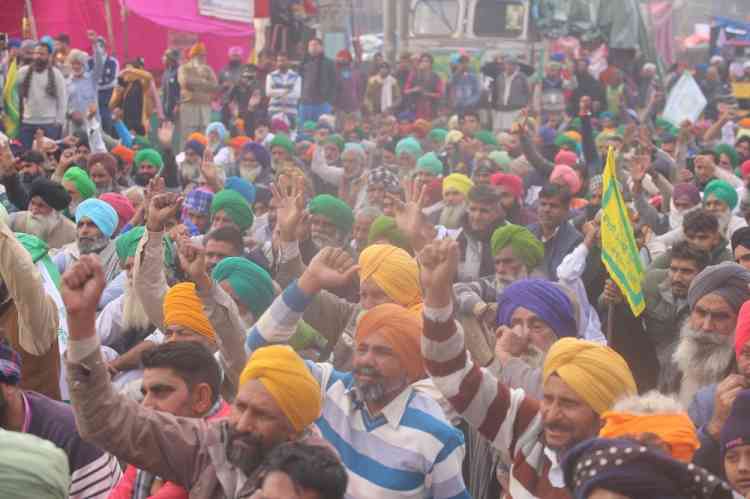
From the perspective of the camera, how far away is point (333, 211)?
354 inches

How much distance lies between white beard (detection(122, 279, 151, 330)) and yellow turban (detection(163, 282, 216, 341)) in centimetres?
99

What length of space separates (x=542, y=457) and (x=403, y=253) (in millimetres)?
1982

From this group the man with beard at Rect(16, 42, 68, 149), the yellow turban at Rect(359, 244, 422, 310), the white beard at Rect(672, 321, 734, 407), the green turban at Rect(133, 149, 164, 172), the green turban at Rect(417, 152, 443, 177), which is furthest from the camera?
the man with beard at Rect(16, 42, 68, 149)

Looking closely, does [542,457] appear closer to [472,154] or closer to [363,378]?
[363,378]

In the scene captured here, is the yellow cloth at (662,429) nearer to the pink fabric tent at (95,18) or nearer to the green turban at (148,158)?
the green turban at (148,158)

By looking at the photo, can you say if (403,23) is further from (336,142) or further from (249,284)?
(249,284)

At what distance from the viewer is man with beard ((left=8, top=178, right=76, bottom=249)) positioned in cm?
919

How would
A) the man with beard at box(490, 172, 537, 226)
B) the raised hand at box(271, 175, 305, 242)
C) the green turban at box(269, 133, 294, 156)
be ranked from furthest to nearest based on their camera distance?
the green turban at box(269, 133, 294, 156), the man with beard at box(490, 172, 537, 226), the raised hand at box(271, 175, 305, 242)

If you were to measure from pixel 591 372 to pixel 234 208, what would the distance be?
5.27 metres

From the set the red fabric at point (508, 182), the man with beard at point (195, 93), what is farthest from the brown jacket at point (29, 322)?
the man with beard at point (195, 93)

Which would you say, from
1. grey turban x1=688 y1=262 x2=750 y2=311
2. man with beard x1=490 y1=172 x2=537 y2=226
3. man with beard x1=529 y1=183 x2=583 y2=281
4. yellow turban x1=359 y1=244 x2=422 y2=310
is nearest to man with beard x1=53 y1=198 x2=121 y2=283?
man with beard x1=529 y1=183 x2=583 y2=281

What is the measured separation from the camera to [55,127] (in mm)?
16781

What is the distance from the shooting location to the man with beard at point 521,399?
423 centimetres

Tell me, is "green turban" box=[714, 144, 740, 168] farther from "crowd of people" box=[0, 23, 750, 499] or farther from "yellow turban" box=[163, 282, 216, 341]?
"yellow turban" box=[163, 282, 216, 341]
